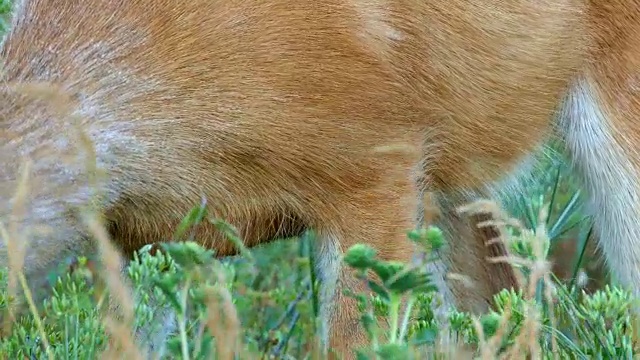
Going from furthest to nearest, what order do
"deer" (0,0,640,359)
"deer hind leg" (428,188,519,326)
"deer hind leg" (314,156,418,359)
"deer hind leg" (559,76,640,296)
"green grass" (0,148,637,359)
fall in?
"deer hind leg" (428,188,519,326)
"deer hind leg" (559,76,640,296)
"deer hind leg" (314,156,418,359)
"deer" (0,0,640,359)
"green grass" (0,148,637,359)

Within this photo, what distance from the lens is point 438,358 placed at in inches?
136

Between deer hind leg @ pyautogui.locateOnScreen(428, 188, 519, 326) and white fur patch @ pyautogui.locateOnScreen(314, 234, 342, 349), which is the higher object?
white fur patch @ pyautogui.locateOnScreen(314, 234, 342, 349)

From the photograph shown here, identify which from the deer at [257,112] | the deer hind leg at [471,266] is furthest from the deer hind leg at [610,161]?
the deer hind leg at [471,266]

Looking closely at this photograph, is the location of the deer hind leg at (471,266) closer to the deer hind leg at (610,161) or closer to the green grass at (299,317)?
the deer hind leg at (610,161)

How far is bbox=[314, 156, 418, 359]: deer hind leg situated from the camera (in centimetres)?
409

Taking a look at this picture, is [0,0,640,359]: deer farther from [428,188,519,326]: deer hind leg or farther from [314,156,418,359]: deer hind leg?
[428,188,519,326]: deer hind leg

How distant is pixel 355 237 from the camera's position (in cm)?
414

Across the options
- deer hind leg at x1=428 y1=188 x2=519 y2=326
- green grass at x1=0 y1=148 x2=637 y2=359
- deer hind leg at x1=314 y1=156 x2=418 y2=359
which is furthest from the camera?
deer hind leg at x1=428 y1=188 x2=519 y2=326

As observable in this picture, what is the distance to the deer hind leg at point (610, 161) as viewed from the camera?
4.75 m

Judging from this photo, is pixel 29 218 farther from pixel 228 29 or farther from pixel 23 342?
pixel 228 29

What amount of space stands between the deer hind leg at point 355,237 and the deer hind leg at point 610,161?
966mm

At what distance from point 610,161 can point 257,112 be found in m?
1.58

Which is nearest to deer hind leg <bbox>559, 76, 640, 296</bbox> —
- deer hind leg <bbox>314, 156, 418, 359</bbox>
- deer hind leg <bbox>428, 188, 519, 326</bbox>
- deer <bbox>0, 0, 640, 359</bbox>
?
deer <bbox>0, 0, 640, 359</bbox>

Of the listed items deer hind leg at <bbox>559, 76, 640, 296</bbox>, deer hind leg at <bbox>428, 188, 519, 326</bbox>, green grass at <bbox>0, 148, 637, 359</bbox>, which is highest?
green grass at <bbox>0, 148, 637, 359</bbox>
